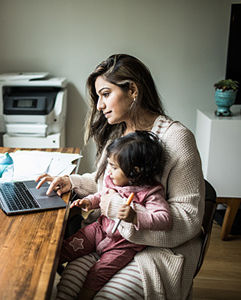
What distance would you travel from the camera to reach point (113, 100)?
4.60 ft

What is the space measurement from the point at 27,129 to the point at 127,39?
1.12 metres

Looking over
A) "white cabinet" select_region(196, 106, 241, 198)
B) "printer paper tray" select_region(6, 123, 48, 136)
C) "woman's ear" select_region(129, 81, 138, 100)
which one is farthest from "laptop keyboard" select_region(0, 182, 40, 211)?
"white cabinet" select_region(196, 106, 241, 198)

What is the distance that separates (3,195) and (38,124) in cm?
151

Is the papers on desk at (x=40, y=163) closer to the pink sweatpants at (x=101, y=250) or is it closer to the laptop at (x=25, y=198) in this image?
the laptop at (x=25, y=198)

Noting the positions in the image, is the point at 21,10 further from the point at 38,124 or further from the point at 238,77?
the point at 238,77

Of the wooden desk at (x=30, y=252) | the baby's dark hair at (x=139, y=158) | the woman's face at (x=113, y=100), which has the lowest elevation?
Answer: the wooden desk at (x=30, y=252)

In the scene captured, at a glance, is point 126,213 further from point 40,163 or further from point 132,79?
point 40,163

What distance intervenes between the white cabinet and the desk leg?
36 millimetres

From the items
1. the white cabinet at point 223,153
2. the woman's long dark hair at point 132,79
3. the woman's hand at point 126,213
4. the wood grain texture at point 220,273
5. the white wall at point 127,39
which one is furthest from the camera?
the white wall at point 127,39

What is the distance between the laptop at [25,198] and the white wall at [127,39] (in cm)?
190

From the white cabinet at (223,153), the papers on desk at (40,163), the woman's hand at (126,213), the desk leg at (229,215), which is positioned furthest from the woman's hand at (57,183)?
the desk leg at (229,215)

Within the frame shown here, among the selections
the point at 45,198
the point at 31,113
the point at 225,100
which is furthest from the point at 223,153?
the point at 45,198

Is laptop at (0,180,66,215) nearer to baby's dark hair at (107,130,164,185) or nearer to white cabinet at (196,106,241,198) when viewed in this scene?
baby's dark hair at (107,130,164,185)

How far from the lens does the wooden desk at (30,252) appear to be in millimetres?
831
